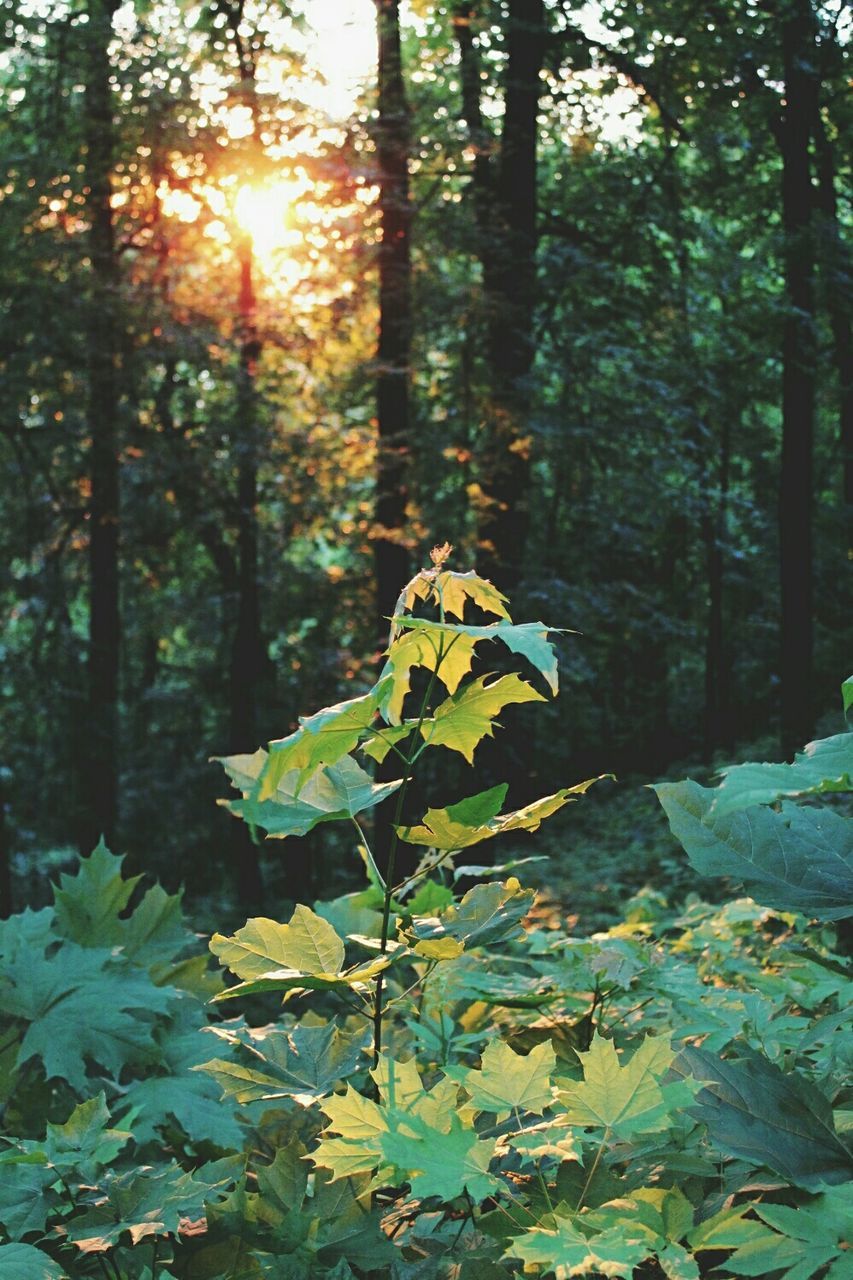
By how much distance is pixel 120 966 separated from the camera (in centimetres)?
213

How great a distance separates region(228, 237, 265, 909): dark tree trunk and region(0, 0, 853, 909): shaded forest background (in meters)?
0.05

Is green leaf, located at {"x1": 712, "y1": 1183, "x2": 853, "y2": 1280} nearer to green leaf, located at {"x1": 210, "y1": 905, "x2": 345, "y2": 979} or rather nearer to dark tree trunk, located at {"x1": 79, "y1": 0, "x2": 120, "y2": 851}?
green leaf, located at {"x1": 210, "y1": 905, "x2": 345, "y2": 979}

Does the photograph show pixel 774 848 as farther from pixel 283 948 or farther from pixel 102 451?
pixel 102 451

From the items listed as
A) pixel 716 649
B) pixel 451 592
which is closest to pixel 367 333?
pixel 716 649

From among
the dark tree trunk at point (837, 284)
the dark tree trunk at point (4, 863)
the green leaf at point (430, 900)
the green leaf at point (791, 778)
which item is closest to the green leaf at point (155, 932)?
the green leaf at point (430, 900)

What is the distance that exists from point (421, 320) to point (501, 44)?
120 inches

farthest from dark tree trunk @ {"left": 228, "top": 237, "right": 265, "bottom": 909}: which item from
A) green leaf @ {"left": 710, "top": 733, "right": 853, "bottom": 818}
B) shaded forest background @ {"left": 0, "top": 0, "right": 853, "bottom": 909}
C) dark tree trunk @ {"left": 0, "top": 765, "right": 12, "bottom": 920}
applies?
green leaf @ {"left": 710, "top": 733, "right": 853, "bottom": 818}

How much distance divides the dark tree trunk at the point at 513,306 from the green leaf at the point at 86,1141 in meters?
10.6

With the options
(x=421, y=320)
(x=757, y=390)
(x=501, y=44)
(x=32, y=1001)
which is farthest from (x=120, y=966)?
(x=757, y=390)

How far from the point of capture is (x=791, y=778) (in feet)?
3.77

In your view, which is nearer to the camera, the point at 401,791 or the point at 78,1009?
the point at 401,791

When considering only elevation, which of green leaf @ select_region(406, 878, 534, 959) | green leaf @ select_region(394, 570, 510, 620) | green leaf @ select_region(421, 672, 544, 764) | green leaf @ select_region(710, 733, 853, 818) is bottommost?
green leaf @ select_region(406, 878, 534, 959)

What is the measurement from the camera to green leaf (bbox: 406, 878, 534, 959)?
1429 millimetres

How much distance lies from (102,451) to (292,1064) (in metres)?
13.7
